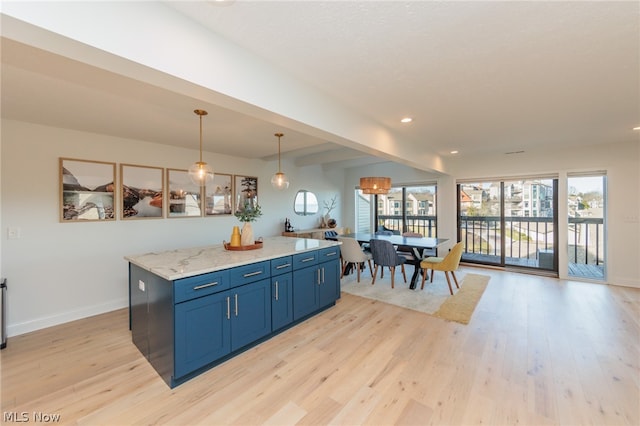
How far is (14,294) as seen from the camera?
2.92m

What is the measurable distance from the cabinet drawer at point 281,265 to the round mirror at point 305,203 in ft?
11.1

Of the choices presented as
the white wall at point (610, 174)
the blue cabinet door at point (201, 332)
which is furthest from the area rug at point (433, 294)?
the blue cabinet door at point (201, 332)

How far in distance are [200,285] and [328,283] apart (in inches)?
69.0

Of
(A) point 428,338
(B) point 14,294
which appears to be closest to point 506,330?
(A) point 428,338

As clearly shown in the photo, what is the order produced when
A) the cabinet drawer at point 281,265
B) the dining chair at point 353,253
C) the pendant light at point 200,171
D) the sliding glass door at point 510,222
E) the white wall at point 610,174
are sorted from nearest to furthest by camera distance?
the pendant light at point 200,171 < the cabinet drawer at point 281,265 < the white wall at point 610,174 < the dining chair at point 353,253 < the sliding glass door at point 510,222

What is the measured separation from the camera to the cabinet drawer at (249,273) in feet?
7.77

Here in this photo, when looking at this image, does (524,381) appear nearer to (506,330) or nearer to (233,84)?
(506,330)

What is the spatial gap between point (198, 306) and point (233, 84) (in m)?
1.71

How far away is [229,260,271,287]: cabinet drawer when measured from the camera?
237 cm

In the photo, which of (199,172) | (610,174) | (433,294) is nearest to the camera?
(199,172)

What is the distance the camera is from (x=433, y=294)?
402cm

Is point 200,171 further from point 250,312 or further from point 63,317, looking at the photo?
point 63,317

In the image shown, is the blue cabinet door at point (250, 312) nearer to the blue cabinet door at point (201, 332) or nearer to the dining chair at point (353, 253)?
the blue cabinet door at point (201, 332)

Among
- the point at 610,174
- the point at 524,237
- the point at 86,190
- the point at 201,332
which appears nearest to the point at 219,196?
the point at 86,190
